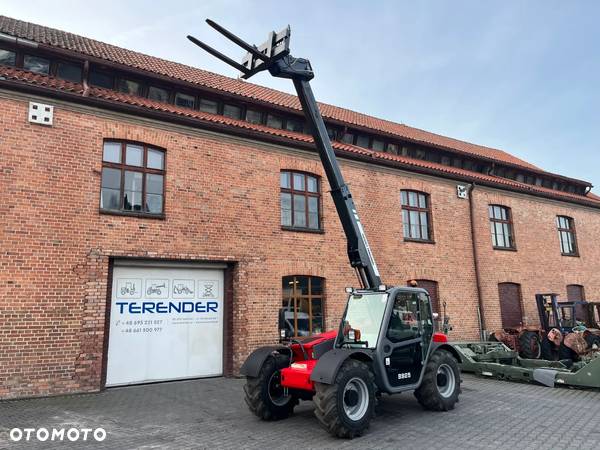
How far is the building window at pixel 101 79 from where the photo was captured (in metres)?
10.7

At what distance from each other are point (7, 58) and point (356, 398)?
1060 cm

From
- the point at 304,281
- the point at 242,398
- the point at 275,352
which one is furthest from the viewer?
the point at 304,281

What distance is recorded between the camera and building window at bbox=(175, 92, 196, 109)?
11758mm

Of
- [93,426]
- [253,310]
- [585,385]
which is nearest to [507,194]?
[585,385]

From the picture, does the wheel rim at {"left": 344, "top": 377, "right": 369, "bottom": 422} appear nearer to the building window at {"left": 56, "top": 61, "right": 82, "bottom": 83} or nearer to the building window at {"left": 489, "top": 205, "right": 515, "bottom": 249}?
the building window at {"left": 56, "top": 61, "right": 82, "bottom": 83}

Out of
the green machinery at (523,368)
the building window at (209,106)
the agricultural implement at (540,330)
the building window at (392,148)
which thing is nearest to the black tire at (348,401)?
the green machinery at (523,368)

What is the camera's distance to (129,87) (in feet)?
36.5

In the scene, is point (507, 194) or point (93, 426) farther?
point (507, 194)

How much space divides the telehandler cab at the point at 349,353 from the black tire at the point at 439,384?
0.01m

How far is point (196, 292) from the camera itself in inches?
412

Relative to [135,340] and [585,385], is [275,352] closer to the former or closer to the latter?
[135,340]

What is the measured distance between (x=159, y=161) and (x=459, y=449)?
8.39 meters

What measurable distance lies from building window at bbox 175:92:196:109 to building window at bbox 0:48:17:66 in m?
3.69

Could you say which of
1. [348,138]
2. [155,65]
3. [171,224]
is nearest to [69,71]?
[155,65]
